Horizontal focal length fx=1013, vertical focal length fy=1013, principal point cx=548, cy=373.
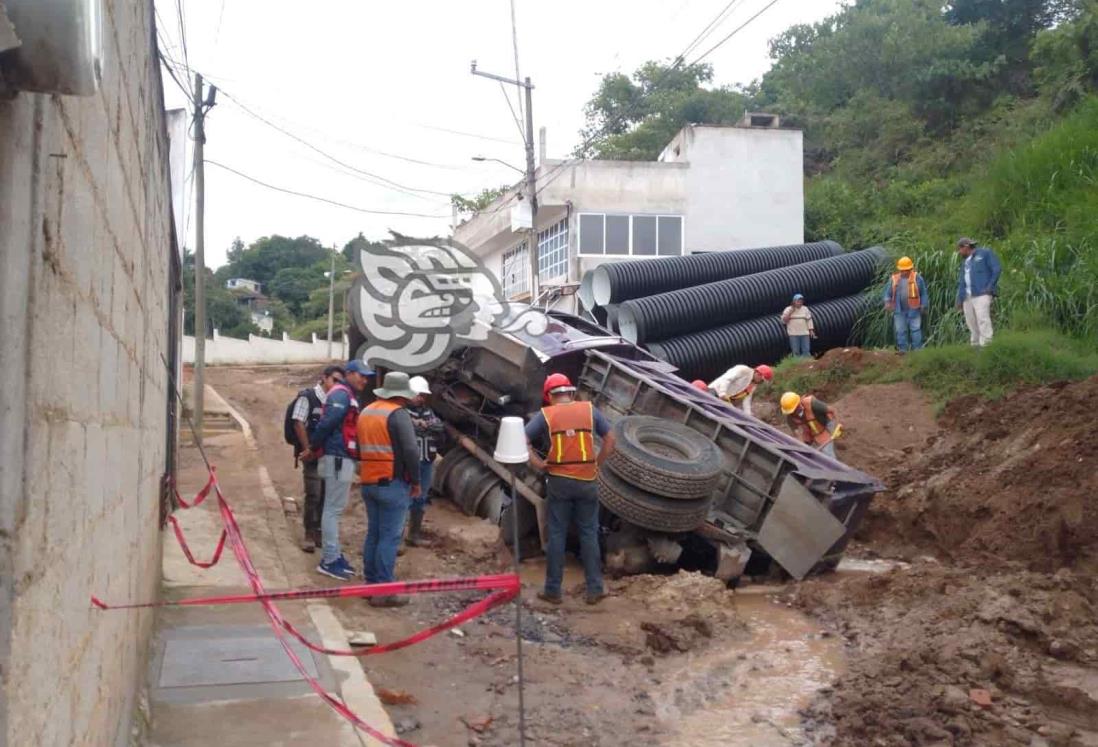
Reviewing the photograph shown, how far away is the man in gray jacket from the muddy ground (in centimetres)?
49

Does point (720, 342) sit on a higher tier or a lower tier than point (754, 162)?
lower

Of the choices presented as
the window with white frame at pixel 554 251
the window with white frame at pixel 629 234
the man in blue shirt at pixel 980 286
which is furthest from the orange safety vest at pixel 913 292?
the window with white frame at pixel 554 251

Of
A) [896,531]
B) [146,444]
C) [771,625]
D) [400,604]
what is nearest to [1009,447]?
[896,531]

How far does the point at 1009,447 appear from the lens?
408 inches

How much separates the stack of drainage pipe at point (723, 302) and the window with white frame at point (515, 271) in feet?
51.3

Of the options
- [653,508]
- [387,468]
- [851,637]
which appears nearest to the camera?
[851,637]

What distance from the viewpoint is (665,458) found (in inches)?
338

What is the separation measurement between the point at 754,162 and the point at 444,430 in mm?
19561

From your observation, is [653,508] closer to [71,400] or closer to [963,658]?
[963,658]

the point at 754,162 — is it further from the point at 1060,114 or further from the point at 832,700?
the point at 832,700

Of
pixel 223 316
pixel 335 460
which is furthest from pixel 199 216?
pixel 223 316

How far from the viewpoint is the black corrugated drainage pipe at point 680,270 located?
1788 centimetres

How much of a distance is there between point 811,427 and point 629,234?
58.8ft

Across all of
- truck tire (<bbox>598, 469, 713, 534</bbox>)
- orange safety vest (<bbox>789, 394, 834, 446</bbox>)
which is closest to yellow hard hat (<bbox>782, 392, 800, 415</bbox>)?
orange safety vest (<bbox>789, 394, 834, 446</bbox>)
